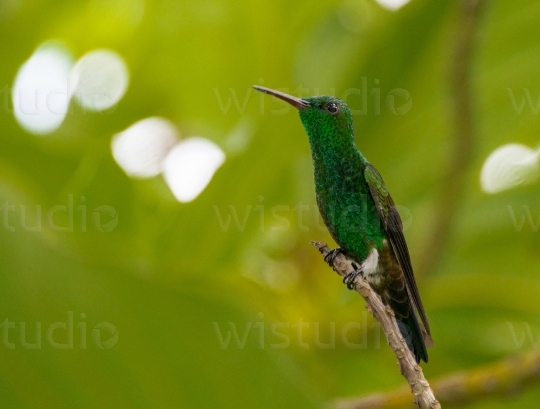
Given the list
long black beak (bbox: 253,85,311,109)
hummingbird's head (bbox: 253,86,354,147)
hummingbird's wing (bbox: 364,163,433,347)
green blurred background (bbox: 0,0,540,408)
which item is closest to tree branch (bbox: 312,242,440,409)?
green blurred background (bbox: 0,0,540,408)

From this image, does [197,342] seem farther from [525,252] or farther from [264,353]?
[525,252]

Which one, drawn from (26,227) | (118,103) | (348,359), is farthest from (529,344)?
(26,227)

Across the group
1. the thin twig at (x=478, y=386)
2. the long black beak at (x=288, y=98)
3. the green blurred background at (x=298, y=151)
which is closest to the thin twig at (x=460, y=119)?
the green blurred background at (x=298, y=151)

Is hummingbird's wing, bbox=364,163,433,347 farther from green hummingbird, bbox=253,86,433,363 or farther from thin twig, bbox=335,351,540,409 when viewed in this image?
thin twig, bbox=335,351,540,409

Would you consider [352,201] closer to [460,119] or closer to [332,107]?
[332,107]

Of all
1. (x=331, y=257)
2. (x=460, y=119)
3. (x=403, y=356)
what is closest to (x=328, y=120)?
(x=331, y=257)

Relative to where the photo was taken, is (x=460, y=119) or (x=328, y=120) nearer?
(x=460, y=119)
